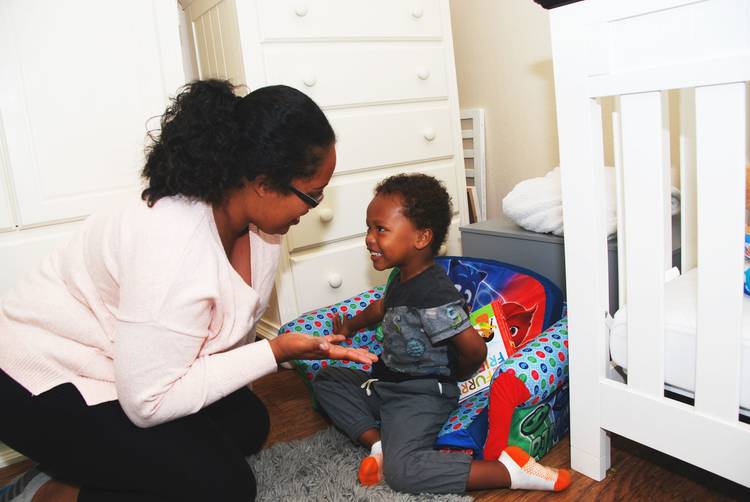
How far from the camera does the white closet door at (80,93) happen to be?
4.23 feet

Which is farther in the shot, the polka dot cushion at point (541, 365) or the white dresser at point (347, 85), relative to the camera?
the white dresser at point (347, 85)

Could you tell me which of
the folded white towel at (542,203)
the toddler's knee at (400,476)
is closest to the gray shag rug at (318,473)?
the toddler's knee at (400,476)

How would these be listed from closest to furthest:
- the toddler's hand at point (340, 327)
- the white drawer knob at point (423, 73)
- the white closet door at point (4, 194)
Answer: the white closet door at point (4, 194) < the toddler's hand at point (340, 327) < the white drawer knob at point (423, 73)

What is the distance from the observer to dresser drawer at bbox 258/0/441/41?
61.9 inches

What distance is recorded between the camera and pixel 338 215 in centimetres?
172

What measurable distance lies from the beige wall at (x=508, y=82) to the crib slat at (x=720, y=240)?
1151 millimetres

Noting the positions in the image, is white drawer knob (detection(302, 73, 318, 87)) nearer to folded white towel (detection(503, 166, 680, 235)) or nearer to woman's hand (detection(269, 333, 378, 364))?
folded white towel (detection(503, 166, 680, 235))

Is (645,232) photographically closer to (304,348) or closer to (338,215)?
(304,348)

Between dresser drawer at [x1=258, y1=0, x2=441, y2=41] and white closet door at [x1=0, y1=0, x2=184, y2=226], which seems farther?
dresser drawer at [x1=258, y1=0, x2=441, y2=41]

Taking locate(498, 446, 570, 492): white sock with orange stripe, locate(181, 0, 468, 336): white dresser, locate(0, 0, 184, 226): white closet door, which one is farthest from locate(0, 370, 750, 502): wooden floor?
locate(181, 0, 468, 336): white dresser

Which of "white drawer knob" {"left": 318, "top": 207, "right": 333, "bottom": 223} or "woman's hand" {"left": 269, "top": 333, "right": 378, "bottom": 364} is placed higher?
"white drawer knob" {"left": 318, "top": 207, "right": 333, "bottom": 223}

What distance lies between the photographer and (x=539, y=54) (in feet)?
6.36

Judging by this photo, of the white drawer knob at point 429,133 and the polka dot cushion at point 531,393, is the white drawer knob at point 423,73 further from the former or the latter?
the polka dot cushion at point 531,393

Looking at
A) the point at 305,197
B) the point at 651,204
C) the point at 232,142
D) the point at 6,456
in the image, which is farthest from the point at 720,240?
the point at 6,456
